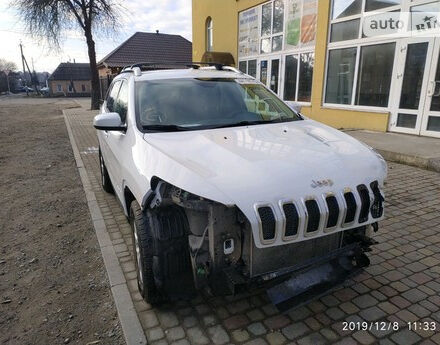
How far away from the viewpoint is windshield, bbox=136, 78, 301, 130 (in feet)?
11.0

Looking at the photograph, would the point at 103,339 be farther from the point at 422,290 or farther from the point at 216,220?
the point at 422,290

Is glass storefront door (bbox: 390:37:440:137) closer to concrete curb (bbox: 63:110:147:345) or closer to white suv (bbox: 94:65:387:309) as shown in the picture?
white suv (bbox: 94:65:387:309)

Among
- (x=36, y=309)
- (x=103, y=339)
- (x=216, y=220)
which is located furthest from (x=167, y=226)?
(x=36, y=309)

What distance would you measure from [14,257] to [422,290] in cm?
410

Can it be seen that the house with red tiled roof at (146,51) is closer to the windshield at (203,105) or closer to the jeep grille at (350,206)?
the windshield at (203,105)

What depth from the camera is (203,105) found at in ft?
11.8

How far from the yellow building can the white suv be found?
22.6 ft

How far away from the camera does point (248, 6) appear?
49.6 feet

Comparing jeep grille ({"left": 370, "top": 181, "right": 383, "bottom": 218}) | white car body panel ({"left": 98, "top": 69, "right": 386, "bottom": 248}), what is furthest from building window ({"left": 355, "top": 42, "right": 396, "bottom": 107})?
jeep grille ({"left": 370, "top": 181, "right": 383, "bottom": 218})

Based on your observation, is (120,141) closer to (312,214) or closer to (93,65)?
(312,214)

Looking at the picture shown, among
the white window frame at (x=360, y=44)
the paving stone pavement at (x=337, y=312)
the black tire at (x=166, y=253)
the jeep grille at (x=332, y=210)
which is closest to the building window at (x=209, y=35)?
the white window frame at (x=360, y=44)

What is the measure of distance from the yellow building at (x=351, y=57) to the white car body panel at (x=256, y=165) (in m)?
6.78

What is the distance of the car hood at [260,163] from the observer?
2214mm

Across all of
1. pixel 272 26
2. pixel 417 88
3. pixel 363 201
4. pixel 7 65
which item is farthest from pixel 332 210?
pixel 7 65
